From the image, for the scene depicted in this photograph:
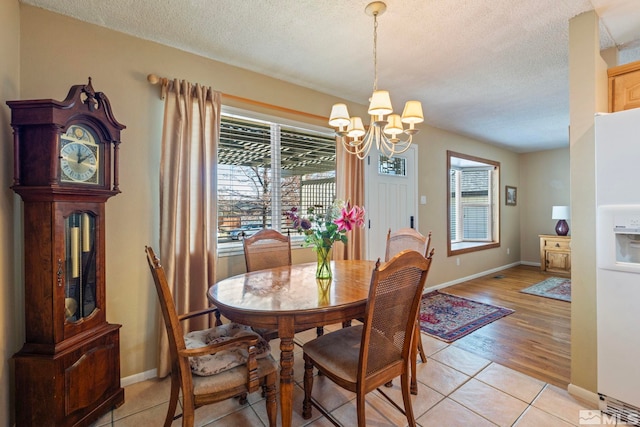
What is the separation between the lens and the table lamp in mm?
5434

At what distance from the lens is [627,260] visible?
1.71 metres

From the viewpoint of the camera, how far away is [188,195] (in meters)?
2.26

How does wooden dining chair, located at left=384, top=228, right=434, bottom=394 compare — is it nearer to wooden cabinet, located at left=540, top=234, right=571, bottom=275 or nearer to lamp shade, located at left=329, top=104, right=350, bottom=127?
lamp shade, located at left=329, top=104, right=350, bottom=127

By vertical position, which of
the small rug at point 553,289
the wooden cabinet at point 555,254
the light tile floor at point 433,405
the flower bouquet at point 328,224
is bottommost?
the light tile floor at point 433,405

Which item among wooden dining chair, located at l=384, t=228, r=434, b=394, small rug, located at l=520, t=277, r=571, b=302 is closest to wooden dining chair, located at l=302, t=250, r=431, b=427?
wooden dining chair, located at l=384, t=228, r=434, b=394

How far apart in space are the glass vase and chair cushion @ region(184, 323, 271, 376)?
59 cm

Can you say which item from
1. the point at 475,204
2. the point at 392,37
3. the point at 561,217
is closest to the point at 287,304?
the point at 392,37

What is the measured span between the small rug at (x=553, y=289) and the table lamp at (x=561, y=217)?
1014mm

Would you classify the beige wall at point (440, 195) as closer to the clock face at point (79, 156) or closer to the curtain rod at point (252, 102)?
the curtain rod at point (252, 102)

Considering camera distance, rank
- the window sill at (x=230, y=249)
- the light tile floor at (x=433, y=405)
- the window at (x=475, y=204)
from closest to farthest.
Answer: the light tile floor at (x=433, y=405), the window sill at (x=230, y=249), the window at (x=475, y=204)

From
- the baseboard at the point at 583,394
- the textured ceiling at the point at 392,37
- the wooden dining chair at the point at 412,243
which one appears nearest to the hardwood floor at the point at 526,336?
the baseboard at the point at 583,394

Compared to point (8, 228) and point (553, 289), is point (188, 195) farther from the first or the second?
point (553, 289)

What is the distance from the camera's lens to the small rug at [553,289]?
4131 millimetres

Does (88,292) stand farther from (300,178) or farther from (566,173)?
(566,173)
